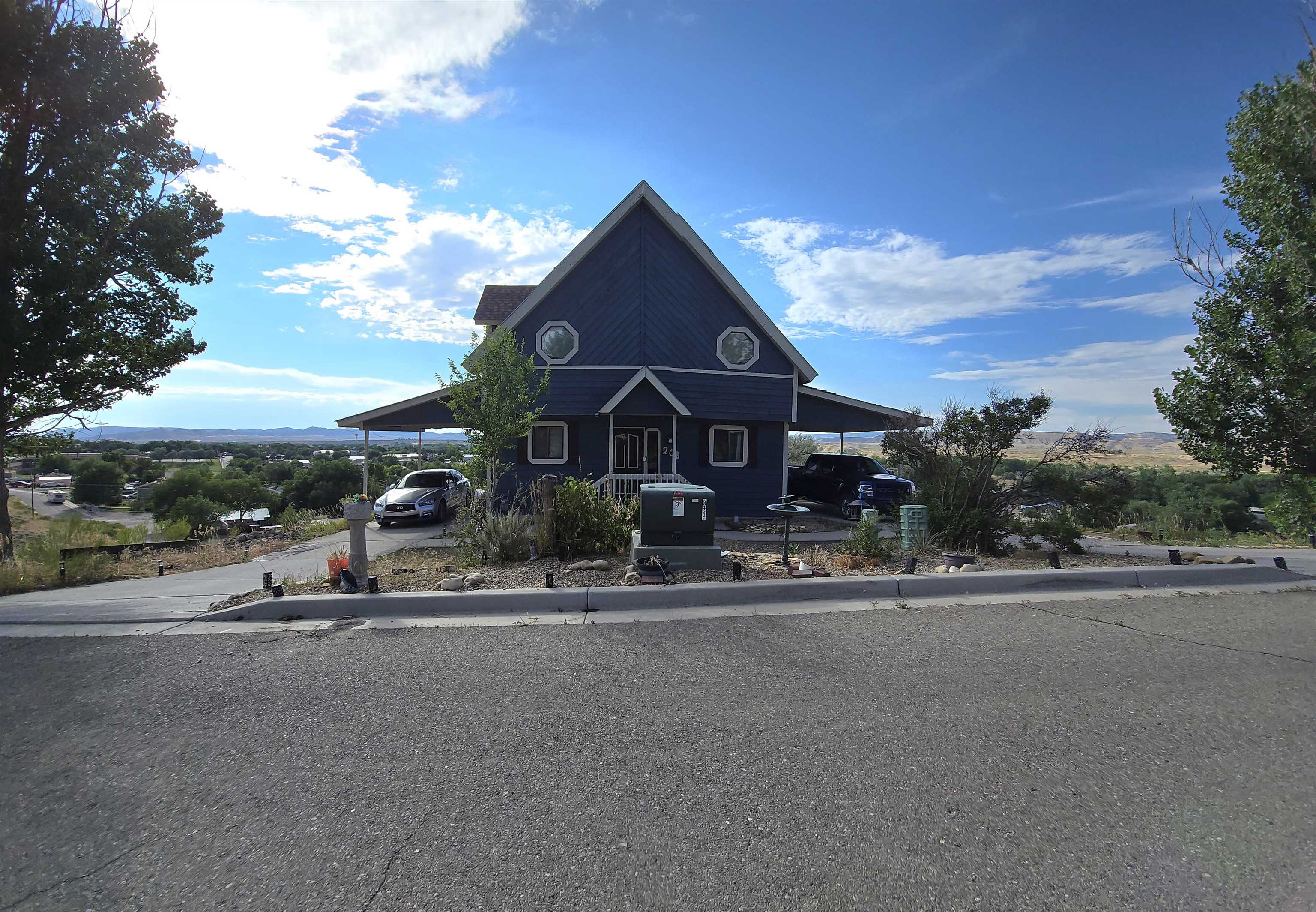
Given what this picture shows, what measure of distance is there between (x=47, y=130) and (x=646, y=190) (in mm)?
11551

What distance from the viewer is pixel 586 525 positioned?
355 inches

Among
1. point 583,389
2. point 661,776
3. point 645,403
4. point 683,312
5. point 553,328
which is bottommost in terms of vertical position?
point 661,776

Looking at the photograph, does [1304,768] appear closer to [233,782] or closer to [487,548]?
[233,782]

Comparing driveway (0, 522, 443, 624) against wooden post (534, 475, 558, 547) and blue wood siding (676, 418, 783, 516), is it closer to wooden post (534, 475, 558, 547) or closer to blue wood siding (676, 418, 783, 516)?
wooden post (534, 475, 558, 547)

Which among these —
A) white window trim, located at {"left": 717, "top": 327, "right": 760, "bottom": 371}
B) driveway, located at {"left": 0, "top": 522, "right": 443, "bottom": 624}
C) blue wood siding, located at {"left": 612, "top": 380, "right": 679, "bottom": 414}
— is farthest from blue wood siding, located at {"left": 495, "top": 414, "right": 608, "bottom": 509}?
driveway, located at {"left": 0, "top": 522, "right": 443, "bottom": 624}

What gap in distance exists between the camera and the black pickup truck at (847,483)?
52.6 feet

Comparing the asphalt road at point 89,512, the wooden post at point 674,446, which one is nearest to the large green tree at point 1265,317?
the wooden post at point 674,446

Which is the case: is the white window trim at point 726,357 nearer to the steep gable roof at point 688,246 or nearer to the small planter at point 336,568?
the steep gable roof at point 688,246

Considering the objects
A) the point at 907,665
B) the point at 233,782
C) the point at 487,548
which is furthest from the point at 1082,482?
the point at 233,782

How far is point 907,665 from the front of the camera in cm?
498

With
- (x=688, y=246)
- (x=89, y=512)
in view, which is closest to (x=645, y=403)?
(x=688, y=246)

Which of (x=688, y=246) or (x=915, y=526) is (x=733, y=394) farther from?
(x=915, y=526)

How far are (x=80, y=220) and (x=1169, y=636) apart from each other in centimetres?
1605

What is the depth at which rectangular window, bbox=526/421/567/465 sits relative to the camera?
16.3 meters
